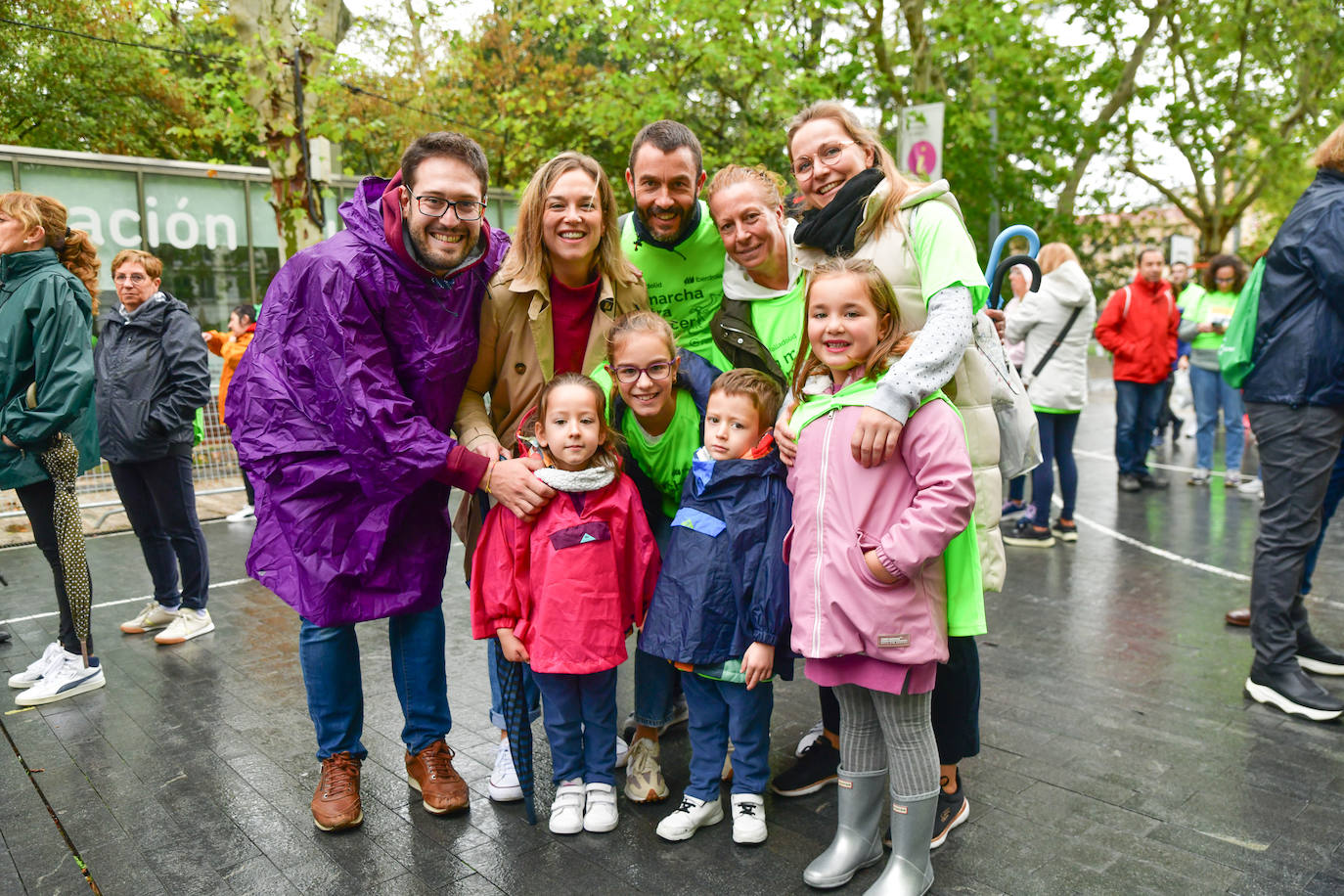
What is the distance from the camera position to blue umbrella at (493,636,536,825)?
3209 millimetres

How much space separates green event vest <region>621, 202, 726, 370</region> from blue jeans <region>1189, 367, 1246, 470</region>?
7.74 m

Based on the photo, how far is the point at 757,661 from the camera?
2.96 m

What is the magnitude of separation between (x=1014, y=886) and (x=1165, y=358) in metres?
7.24

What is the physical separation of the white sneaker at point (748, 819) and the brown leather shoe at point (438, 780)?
0.94 metres

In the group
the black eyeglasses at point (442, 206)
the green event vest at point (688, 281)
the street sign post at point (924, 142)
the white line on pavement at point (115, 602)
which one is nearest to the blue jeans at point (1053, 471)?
the street sign post at point (924, 142)

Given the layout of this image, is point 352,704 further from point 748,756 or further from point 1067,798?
point 1067,798

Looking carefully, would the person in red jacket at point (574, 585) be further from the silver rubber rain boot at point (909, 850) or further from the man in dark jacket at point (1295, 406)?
the man in dark jacket at point (1295, 406)

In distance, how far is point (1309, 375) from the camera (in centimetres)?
395

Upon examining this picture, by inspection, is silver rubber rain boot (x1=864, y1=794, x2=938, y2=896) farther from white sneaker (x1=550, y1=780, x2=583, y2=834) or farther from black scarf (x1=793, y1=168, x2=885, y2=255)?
black scarf (x1=793, y1=168, x2=885, y2=255)

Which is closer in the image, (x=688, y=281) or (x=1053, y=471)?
(x=688, y=281)

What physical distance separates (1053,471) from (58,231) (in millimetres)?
6447

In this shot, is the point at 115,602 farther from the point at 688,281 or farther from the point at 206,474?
the point at 688,281

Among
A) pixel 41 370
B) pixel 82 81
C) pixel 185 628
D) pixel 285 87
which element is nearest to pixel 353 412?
pixel 41 370

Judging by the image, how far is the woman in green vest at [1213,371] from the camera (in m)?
9.55
